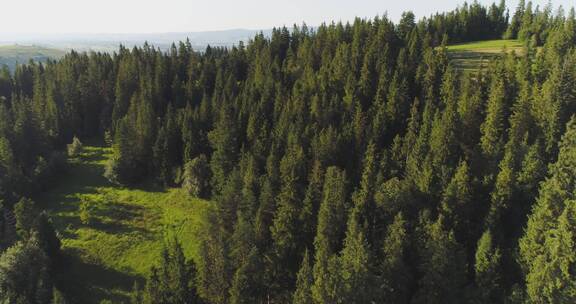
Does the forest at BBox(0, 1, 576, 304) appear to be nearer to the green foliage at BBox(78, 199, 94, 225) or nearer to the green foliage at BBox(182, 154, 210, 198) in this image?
the green foliage at BBox(182, 154, 210, 198)

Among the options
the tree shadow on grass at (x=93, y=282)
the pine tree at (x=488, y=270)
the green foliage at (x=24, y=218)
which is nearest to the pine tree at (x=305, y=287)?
the pine tree at (x=488, y=270)

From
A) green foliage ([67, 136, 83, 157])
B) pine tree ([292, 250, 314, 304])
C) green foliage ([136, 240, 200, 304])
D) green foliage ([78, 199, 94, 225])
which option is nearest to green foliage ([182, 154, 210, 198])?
green foliage ([78, 199, 94, 225])

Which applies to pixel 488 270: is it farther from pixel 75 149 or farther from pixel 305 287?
pixel 75 149

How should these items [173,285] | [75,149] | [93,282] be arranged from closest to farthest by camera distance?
[173,285] < [93,282] < [75,149]

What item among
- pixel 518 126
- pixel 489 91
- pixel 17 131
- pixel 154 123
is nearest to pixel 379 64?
pixel 489 91

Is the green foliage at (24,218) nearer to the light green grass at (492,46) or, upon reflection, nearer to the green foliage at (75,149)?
the green foliage at (75,149)

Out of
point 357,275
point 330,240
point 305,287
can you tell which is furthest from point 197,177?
point 357,275
